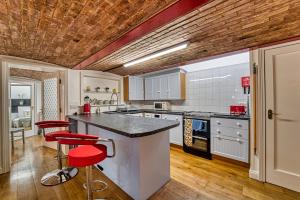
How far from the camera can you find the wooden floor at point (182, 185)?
79.1 inches

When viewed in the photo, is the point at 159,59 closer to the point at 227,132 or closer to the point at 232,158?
the point at 227,132

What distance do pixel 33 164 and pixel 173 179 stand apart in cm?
281

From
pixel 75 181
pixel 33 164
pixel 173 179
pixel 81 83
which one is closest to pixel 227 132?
pixel 173 179

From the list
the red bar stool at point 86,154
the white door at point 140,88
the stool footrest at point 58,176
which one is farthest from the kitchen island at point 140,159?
the white door at point 140,88

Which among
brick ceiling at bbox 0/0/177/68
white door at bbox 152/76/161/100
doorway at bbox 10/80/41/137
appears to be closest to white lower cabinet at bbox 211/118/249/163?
white door at bbox 152/76/161/100

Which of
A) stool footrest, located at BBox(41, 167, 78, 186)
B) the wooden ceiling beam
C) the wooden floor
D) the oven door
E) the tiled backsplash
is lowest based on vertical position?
the wooden floor

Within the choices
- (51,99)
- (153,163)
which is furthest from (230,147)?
(51,99)

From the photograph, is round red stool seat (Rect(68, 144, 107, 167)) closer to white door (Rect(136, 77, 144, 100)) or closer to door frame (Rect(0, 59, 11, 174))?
door frame (Rect(0, 59, 11, 174))

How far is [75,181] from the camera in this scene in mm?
2393

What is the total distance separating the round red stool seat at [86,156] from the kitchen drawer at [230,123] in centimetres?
237

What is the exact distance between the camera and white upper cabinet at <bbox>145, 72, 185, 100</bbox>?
4.26m

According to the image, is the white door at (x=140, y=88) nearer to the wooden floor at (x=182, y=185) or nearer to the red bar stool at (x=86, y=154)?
the wooden floor at (x=182, y=185)

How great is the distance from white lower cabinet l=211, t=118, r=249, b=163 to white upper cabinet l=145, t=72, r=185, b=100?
139cm

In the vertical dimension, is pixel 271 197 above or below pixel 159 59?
below
